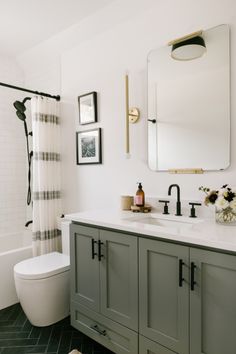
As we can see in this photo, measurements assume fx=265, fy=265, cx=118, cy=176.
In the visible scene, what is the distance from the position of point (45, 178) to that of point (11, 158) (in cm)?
90

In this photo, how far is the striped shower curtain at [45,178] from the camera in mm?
2751

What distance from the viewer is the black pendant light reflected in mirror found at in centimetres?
191

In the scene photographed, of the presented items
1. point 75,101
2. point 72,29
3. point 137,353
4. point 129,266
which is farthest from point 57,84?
point 137,353

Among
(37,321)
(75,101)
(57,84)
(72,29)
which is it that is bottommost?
(37,321)

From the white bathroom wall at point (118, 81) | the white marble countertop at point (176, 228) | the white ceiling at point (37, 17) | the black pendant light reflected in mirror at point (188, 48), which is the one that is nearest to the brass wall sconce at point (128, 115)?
the white bathroom wall at point (118, 81)

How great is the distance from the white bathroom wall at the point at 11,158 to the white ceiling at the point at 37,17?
1.56 feet

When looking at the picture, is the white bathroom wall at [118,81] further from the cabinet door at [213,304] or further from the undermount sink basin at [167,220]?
the cabinet door at [213,304]

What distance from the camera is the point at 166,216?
202 cm

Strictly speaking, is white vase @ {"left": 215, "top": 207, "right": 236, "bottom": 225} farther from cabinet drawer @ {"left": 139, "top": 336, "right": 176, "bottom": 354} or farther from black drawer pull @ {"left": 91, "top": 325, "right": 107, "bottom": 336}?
black drawer pull @ {"left": 91, "top": 325, "right": 107, "bottom": 336}

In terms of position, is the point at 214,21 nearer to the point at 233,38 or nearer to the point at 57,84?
the point at 233,38

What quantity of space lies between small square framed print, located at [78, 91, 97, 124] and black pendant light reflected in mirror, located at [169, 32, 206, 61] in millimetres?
880

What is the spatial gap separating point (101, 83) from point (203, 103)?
1090 mm

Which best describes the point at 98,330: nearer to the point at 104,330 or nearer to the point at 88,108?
the point at 104,330

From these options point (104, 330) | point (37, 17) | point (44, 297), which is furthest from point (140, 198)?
point (37, 17)
